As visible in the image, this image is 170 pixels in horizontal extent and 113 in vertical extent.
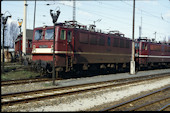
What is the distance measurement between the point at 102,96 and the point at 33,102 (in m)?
3.46

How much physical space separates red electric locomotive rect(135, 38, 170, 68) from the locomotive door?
38.7ft

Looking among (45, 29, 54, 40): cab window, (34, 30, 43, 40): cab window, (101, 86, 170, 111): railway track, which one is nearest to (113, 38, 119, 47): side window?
(45, 29, 54, 40): cab window

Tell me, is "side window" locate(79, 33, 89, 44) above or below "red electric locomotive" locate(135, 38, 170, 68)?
above

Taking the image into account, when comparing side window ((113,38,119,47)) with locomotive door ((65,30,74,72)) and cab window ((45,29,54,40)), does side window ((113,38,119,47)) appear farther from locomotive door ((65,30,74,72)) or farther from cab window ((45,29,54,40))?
cab window ((45,29,54,40))

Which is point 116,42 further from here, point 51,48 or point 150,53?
point 150,53

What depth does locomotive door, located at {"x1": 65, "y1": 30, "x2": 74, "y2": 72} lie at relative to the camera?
46.8 ft

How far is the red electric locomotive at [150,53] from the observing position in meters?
24.0

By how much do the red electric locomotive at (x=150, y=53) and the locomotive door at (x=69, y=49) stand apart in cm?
1180

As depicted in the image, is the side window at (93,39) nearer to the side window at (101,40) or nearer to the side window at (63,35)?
the side window at (101,40)

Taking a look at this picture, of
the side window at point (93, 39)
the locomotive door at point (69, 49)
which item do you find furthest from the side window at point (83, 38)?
the locomotive door at point (69, 49)

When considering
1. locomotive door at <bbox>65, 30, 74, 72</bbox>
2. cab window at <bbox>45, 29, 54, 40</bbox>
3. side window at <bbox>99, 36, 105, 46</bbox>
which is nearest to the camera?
cab window at <bbox>45, 29, 54, 40</bbox>

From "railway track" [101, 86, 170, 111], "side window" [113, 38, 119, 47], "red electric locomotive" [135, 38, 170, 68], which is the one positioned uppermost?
"side window" [113, 38, 119, 47]

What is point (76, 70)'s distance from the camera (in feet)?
52.2

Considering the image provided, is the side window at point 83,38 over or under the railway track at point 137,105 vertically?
over
